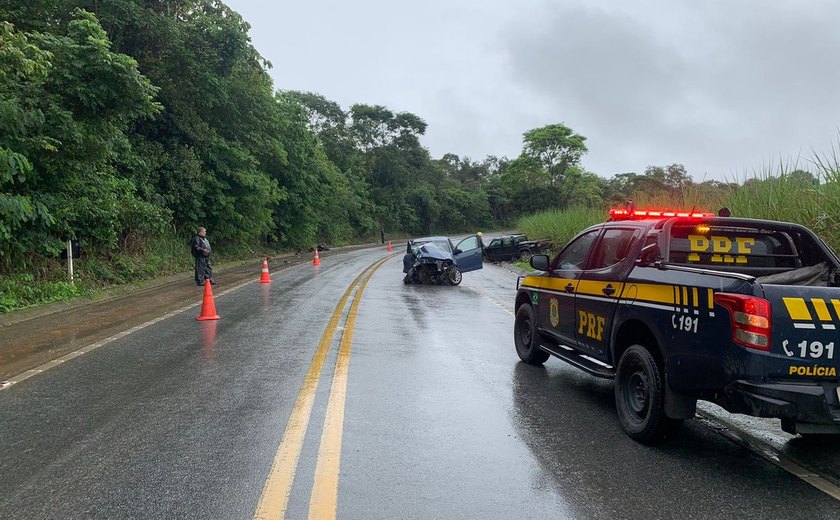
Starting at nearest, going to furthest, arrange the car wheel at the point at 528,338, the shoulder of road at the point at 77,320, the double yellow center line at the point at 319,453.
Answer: the double yellow center line at the point at 319,453, the car wheel at the point at 528,338, the shoulder of road at the point at 77,320

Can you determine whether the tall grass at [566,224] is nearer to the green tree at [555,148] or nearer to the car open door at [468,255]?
the car open door at [468,255]

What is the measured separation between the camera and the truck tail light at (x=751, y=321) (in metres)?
3.91

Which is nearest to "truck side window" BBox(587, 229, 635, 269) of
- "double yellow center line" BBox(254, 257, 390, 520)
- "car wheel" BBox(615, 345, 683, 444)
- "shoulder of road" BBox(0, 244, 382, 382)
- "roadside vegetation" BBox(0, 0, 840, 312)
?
"car wheel" BBox(615, 345, 683, 444)

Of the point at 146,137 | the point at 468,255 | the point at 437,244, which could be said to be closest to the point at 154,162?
the point at 146,137

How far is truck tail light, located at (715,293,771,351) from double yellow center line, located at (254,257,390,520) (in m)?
2.78

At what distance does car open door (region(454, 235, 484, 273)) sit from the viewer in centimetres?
1973

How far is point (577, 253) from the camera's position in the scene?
6.77 m

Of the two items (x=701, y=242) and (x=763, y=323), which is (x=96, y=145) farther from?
(x=763, y=323)

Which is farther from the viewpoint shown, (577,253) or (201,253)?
(201,253)

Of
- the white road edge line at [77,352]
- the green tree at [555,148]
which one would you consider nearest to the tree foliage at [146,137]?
the white road edge line at [77,352]

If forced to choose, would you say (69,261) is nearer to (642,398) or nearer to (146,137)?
(146,137)

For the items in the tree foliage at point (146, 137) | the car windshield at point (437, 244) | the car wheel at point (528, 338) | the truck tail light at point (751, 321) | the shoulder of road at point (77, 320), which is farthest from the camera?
the car windshield at point (437, 244)

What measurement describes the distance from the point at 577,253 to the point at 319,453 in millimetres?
3699

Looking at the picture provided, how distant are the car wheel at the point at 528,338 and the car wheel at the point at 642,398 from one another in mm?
1994
